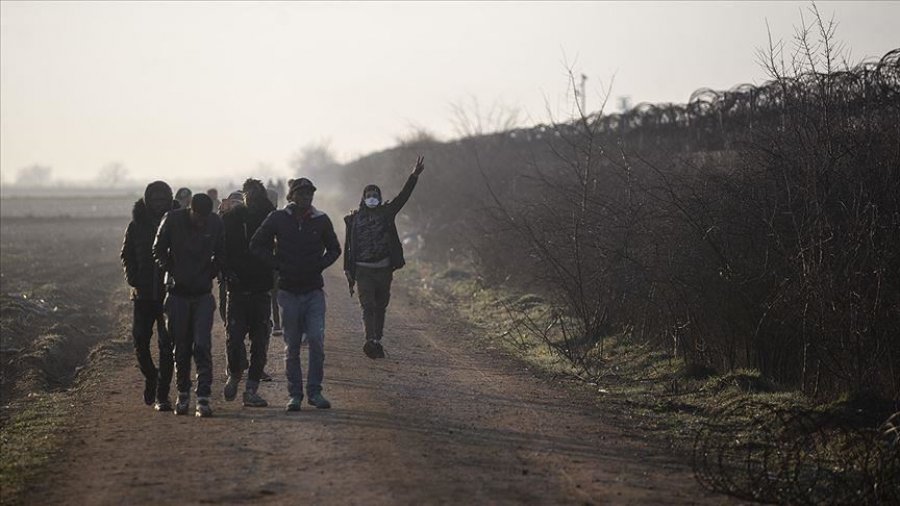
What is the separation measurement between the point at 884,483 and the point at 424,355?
7929mm

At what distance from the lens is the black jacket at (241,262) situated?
437 inches

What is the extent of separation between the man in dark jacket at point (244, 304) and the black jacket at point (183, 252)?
1.48ft

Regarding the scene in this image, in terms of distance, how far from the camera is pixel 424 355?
15.0 meters

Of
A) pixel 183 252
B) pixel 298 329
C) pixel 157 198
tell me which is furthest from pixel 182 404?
pixel 157 198

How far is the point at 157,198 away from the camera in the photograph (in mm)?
10875

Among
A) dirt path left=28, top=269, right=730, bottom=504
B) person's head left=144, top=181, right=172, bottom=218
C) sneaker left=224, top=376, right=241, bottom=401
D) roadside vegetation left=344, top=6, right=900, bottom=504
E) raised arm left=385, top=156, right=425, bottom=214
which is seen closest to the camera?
dirt path left=28, top=269, right=730, bottom=504

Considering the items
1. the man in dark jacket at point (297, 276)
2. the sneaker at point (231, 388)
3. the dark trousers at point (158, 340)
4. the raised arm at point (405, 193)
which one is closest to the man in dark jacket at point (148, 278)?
the dark trousers at point (158, 340)

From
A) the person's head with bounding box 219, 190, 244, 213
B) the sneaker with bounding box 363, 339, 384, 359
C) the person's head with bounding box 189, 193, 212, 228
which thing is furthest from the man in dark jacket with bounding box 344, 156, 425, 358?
the person's head with bounding box 189, 193, 212, 228

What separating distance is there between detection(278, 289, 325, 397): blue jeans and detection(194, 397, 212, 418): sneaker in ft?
2.53

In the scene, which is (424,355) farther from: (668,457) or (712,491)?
(712,491)

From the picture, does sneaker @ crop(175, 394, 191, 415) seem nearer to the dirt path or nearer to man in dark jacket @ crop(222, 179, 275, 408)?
the dirt path

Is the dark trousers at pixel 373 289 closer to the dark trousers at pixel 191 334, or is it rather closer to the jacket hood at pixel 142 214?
the dark trousers at pixel 191 334

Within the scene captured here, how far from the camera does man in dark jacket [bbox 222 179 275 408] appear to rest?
36.3ft

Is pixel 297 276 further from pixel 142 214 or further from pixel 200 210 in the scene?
pixel 142 214
